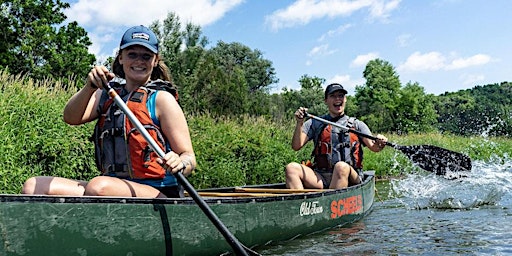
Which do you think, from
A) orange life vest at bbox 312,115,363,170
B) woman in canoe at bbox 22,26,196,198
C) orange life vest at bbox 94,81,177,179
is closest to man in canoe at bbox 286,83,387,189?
orange life vest at bbox 312,115,363,170

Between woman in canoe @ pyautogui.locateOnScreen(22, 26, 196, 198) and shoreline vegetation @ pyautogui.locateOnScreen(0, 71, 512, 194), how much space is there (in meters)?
2.65

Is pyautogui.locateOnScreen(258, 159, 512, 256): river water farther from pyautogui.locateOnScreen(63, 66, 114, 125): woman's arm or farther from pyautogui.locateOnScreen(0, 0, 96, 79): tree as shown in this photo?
pyautogui.locateOnScreen(0, 0, 96, 79): tree

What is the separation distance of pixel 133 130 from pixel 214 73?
24308mm

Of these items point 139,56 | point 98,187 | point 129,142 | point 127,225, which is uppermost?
point 139,56

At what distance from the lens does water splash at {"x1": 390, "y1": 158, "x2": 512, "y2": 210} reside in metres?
6.85

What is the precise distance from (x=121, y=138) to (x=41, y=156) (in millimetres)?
3415

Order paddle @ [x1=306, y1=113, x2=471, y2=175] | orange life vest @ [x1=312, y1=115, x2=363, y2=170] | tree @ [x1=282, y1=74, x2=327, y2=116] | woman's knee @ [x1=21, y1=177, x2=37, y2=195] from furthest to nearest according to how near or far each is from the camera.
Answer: tree @ [x1=282, y1=74, x2=327, y2=116]
paddle @ [x1=306, y1=113, x2=471, y2=175]
orange life vest @ [x1=312, y1=115, x2=363, y2=170]
woman's knee @ [x1=21, y1=177, x2=37, y2=195]

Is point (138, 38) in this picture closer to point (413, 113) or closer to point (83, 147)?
point (83, 147)

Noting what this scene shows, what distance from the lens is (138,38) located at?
2846mm

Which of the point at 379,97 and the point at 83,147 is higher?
the point at 379,97

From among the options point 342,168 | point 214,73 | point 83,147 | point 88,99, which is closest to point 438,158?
point 342,168

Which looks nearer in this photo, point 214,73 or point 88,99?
point 88,99

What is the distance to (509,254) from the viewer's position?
3850 millimetres

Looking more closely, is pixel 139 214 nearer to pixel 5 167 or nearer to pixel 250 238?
Answer: pixel 250 238
